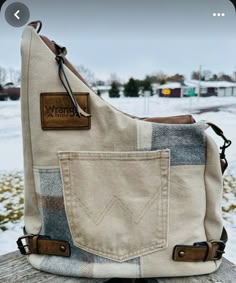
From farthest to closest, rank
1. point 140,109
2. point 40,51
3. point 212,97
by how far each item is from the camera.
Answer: point 212,97, point 140,109, point 40,51

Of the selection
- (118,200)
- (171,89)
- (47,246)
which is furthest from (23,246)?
(171,89)

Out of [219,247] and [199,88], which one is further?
[199,88]

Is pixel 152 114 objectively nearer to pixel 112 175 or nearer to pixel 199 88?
pixel 199 88

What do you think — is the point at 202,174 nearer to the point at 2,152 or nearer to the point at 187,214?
the point at 187,214

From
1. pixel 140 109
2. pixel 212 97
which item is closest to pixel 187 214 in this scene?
pixel 140 109

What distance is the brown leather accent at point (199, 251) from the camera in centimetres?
55

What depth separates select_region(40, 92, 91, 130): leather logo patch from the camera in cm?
53

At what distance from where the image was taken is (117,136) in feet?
1.76

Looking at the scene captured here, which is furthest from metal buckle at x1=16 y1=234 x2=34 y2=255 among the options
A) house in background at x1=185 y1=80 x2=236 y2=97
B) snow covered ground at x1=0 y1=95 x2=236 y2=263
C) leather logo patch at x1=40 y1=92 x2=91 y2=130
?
house in background at x1=185 y1=80 x2=236 y2=97

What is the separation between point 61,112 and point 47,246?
28 cm

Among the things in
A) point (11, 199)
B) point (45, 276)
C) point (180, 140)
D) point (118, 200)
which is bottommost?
point (11, 199)

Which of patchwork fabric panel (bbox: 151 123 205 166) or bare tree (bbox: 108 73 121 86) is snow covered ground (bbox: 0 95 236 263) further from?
patchwork fabric panel (bbox: 151 123 205 166)

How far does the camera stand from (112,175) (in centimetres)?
54

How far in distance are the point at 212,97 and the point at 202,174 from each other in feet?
7.13
